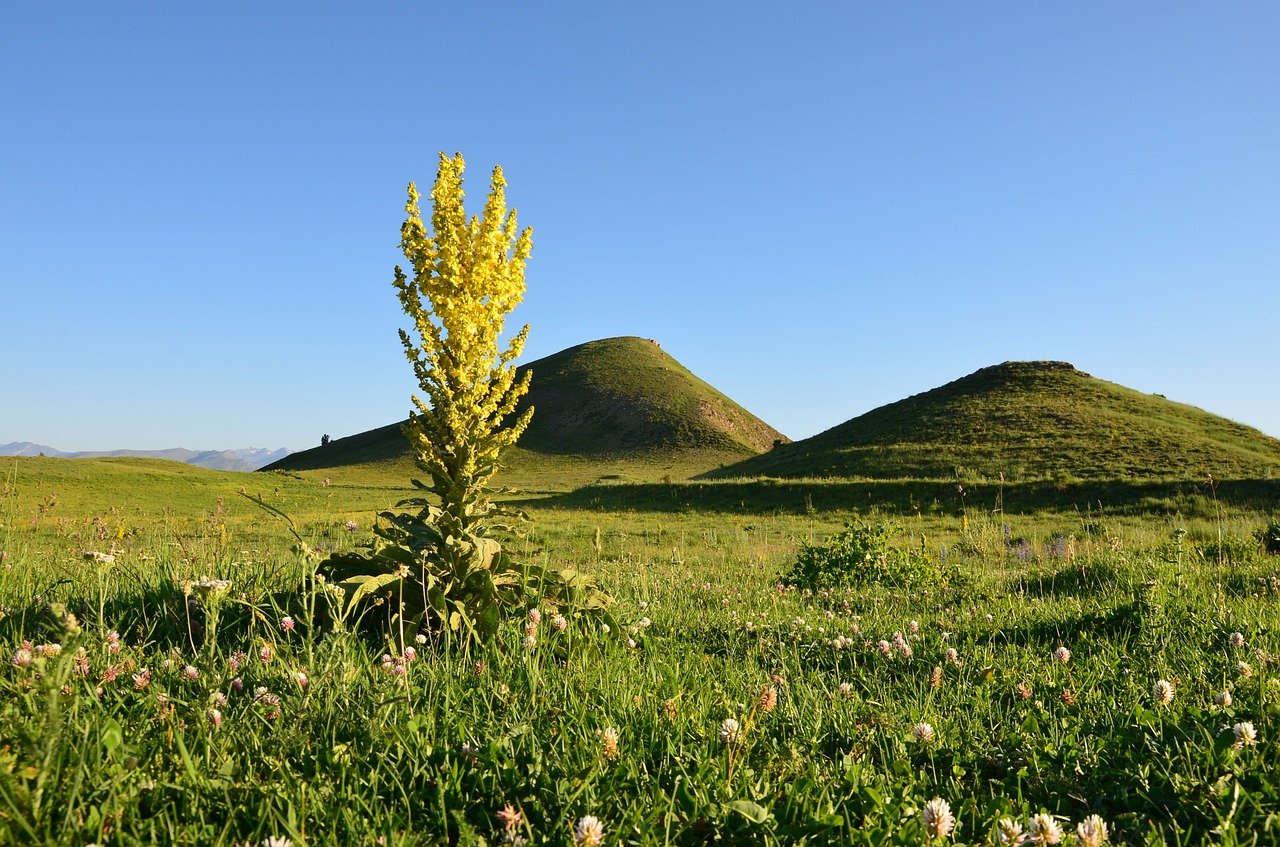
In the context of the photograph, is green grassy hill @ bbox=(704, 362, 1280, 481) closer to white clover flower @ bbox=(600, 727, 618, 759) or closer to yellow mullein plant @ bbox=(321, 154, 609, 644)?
yellow mullein plant @ bbox=(321, 154, 609, 644)

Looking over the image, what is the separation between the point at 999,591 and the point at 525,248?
20.7 ft

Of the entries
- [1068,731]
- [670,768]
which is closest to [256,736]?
[670,768]

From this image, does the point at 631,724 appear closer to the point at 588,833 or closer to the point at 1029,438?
the point at 588,833

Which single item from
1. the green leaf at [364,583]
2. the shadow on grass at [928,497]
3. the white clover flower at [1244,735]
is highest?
the green leaf at [364,583]

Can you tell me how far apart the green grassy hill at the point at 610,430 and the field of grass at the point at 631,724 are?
69.0m

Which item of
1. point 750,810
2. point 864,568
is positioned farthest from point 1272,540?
point 750,810

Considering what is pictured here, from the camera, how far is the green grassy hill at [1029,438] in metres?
42.4

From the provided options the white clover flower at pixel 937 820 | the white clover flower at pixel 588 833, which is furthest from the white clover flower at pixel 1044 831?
the white clover flower at pixel 588 833

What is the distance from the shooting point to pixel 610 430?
105750 millimetres

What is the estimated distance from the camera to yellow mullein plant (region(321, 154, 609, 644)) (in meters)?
4.80

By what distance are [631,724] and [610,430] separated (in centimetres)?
10273

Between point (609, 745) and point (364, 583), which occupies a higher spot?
point (364, 583)

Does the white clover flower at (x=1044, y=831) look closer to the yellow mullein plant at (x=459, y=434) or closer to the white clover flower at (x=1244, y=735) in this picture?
the white clover flower at (x=1244, y=735)

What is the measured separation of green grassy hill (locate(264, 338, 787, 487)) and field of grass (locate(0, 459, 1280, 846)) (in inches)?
2716
